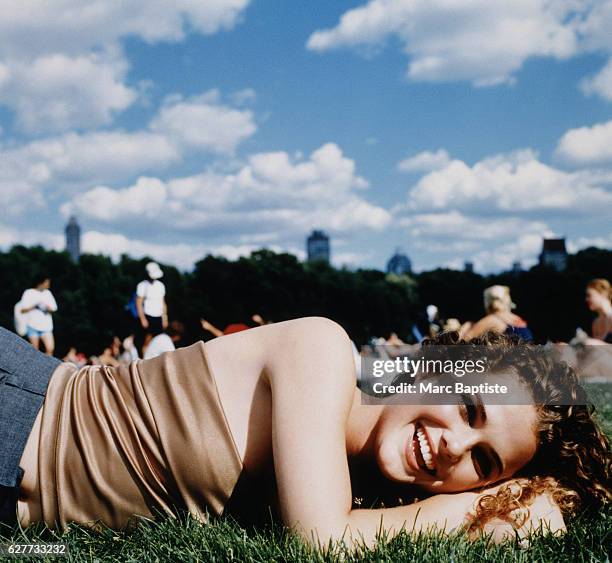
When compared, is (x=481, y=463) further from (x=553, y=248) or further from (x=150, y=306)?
(x=553, y=248)

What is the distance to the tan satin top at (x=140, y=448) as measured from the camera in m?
2.74

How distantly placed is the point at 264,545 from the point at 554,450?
1253 mm

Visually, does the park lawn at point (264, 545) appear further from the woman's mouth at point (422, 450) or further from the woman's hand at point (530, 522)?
the woman's mouth at point (422, 450)

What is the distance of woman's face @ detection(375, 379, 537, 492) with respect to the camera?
8.93 ft

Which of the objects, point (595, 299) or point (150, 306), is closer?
point (595, 299)

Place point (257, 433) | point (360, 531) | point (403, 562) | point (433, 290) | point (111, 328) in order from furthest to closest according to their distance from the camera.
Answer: point (433, 290) < point (111, 328) < point (257, 433) < point (360, 531) < point (403, 562)

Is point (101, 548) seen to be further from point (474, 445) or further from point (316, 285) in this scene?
point (316, 285)

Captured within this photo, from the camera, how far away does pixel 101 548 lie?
2.76m

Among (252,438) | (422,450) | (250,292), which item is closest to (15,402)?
(252,438)

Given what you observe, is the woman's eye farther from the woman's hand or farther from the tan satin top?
the tan satin top

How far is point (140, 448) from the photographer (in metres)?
2.77

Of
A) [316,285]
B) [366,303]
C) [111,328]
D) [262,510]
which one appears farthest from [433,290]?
[262,510]

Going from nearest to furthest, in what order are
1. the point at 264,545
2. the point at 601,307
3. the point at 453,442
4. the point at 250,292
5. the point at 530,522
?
the point at 264,545, the point at 453,442, the point at 530,522, the point at 601,307, the point at 250,292

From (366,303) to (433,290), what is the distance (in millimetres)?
13229
